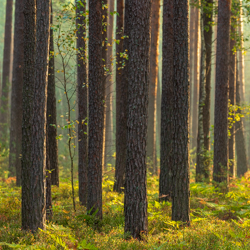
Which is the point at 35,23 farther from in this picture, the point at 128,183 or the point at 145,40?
the point at 128,183

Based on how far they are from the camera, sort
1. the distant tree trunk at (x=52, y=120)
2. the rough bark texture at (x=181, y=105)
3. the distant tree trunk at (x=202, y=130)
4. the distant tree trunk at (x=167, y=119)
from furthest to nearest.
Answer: the distant tree trunk at (x=202, y=130) → the distant tree trunk at (x=167, y=119) → the distant tree trunk at (x=52, y=120) → the rough bark texture at (x=181, y=105)

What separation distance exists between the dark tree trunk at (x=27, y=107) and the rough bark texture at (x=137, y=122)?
2.22m

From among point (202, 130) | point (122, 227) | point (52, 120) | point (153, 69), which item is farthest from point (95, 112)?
point (153, 69)

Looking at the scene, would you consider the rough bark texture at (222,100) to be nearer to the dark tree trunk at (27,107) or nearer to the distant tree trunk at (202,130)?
the distant tree trunk at (202,130)

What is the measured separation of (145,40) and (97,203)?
4494 mm

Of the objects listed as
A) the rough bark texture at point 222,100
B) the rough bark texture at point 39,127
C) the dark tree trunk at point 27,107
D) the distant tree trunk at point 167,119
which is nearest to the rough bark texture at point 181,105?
the distant tree trunk at point 167,119

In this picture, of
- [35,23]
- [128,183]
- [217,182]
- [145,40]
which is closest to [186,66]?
[145,40]

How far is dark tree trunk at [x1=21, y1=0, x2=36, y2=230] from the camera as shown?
584cm

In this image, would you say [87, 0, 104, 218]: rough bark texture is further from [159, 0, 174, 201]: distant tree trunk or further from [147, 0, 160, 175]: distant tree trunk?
[147, 0, 160, 175]: distant tree trunk

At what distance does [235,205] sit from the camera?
28.0ft

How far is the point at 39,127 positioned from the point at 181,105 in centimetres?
342

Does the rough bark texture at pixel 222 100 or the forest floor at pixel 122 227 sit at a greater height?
the rough bark texture at pixel 222 100

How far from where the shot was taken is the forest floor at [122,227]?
5.31m

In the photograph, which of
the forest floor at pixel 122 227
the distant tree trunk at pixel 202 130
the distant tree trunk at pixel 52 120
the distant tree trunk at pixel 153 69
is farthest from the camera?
the distant tree trunk at pixel 153 69
